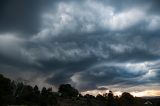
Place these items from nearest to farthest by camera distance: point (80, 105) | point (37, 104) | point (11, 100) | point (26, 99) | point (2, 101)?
point (2, 101) < point (11, 100) < point (37, 104) < point (26, 99) < point (80, 105)

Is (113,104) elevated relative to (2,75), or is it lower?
lower

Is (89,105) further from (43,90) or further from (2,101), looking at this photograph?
(2,101)

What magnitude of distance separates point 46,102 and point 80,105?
41.2 m

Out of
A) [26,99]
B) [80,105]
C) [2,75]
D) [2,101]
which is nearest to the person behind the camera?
[2,101]

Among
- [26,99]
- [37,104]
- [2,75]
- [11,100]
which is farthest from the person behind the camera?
[2,75]

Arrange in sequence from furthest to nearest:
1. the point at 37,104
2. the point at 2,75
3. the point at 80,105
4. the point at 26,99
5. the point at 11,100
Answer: the point at 80,105 < the point at 2,75 < the point at 26,99 < the point at 37,104 < the point at 11,100

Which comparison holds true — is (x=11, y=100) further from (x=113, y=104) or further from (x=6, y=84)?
(x=113, y=104)

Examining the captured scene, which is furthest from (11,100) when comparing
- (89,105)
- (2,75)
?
(89,105)

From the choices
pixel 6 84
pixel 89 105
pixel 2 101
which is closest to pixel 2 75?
pixel 6 84

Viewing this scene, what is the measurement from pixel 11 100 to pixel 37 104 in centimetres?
1490

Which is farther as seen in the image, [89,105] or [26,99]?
[89,105]

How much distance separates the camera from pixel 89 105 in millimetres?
193500

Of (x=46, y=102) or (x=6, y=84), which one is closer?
(x=46, y=102)

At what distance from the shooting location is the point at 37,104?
149000 mm
